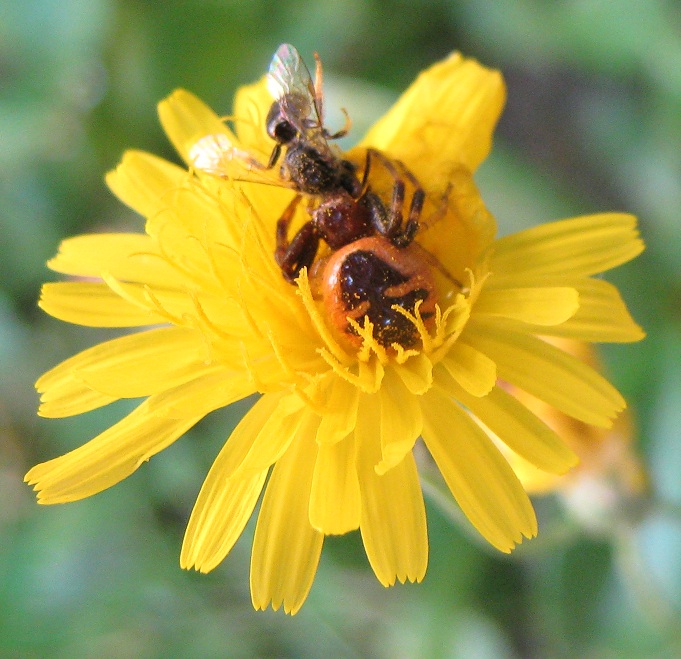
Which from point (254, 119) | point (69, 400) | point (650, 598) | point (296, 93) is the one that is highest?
point (296, 93)

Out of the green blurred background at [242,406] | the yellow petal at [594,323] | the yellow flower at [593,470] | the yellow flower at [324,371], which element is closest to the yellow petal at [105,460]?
the yellow flower at [324,371]

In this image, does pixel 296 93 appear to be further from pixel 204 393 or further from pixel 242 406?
pixel 242 406

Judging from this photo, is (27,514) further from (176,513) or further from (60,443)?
(176,513)

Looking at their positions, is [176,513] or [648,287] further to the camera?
[176,513]

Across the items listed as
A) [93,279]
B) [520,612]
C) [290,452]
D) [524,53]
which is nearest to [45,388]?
[290,452]

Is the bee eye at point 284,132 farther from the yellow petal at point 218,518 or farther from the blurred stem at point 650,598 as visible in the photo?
the blurred stem at point 650,598

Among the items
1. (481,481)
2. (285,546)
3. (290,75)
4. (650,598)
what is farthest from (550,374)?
(650,598)
